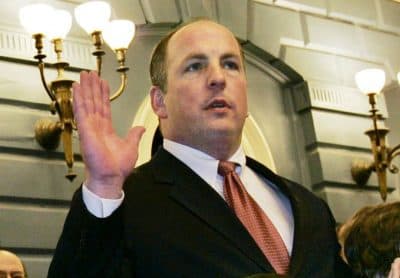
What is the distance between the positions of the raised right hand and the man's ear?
0.43 m

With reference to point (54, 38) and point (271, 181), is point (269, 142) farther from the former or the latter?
point (271, 181)

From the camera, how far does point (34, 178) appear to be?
386 cm

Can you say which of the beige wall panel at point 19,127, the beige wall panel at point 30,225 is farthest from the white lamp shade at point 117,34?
the beige wall panel at point 30,225

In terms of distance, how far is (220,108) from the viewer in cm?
201

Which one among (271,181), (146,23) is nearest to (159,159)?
(271,181)

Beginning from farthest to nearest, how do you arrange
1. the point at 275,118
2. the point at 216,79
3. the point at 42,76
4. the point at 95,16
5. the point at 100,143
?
the point at 275,118 → the point at 95,16 → the point at 42,76 → the point at 216,79 → the point at 100,143

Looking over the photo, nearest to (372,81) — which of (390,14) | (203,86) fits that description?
(390,14)

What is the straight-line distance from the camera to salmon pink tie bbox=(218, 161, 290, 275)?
1.86 meters

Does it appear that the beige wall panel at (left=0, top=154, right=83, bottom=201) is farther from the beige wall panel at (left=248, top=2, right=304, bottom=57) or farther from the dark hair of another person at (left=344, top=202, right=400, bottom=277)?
the dark hair of another person at (left=344, top=202, right=400, bottom=277)

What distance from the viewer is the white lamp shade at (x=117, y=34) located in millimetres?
3943

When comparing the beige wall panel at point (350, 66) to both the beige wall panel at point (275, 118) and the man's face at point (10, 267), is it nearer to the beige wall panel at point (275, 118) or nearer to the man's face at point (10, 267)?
the beige wall panel at point (275, 118)

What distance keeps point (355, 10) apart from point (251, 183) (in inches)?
156

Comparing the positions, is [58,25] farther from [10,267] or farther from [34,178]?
[10,267]

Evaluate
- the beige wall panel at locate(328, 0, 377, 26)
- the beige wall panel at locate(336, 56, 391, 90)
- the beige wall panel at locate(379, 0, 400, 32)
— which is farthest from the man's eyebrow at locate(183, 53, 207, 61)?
the beige wall panel at locate(379, 0, 400, 32)
